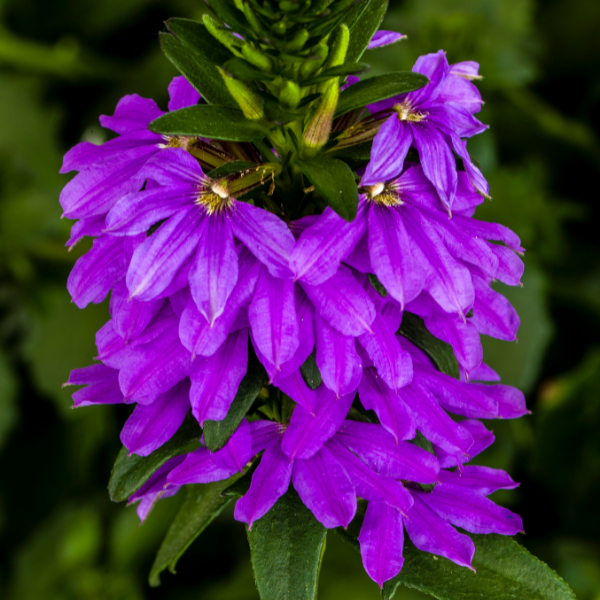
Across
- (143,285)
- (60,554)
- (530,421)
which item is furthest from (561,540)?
(143,285)

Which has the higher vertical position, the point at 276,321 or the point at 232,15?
the point at 232,15

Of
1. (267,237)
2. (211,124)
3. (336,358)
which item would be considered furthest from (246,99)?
(336,358)

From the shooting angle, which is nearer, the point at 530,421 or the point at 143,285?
the point at 143,285

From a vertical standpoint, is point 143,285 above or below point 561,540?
above

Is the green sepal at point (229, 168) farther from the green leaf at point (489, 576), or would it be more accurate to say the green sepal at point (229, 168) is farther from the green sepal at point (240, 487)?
the green leaf at point (489, 576)

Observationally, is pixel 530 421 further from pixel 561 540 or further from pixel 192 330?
pixel 192 330

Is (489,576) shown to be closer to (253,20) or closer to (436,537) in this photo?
(436,537)

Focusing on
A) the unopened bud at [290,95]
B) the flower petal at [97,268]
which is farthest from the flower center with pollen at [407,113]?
the flower petal at [97,268]
